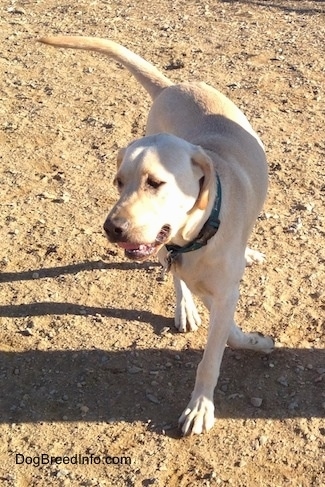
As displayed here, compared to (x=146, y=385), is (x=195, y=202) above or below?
above

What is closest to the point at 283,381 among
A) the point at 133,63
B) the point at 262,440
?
the point at 262,440

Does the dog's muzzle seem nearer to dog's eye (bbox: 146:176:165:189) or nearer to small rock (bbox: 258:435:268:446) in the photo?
dog's eye (bbox: 146:176:165:189)

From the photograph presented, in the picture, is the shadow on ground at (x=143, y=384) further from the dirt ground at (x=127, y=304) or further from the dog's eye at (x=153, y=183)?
the dog's eye at (x=153, y=183)

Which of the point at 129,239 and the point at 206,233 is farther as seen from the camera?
the point at 206,233

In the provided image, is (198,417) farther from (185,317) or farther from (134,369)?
(185,317)

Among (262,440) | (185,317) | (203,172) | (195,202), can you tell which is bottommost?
(262,440)

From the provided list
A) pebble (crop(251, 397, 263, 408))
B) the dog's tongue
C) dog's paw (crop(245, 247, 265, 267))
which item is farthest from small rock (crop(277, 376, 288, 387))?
the dog's tongue

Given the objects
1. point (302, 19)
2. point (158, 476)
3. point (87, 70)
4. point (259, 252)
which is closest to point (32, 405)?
point (158, 476)

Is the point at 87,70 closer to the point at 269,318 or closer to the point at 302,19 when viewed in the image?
the point at 302,19

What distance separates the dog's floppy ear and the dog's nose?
346 mm

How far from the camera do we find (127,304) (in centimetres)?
396

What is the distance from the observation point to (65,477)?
9.96ft

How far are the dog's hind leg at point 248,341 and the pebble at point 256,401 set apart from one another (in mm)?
301

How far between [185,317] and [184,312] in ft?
0.09
